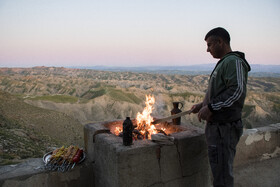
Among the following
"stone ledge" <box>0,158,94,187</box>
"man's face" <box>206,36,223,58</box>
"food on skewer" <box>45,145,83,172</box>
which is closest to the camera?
"man's face" <box>206,36,223,58</box>

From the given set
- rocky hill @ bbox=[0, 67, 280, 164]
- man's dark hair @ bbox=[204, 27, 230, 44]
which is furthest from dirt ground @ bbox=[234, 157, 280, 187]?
rocky hill @ bbox=[0, 67, 280, 164]

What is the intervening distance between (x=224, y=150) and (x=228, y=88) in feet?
2.44

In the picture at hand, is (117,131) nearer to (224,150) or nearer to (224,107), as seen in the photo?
(224,150)

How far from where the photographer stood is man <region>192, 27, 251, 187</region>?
90.7 inches

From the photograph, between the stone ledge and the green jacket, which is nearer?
the green jacket

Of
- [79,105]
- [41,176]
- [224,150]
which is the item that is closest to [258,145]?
[224,150]

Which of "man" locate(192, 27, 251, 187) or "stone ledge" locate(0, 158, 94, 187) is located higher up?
"man" locate(192, 27, 251, 187)

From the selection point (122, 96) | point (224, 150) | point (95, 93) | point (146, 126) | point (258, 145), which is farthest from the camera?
point (95, 93)

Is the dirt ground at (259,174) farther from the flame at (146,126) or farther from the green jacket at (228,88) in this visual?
the green jacket at (228,88)

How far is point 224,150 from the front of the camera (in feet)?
8.06

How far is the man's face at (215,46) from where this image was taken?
2.58m

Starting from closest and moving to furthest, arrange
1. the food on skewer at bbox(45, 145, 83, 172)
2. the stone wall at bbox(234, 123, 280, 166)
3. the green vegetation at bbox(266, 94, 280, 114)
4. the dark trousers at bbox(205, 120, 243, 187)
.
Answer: the dark trousers at bbox(205, 120, 243, 187) < the food on skewer at bbox(45, 145, 83, 172) < the stone wall at bbox(234, 123, 280, 166) < the green vegetation at bbox(266, 94, 280, 114)

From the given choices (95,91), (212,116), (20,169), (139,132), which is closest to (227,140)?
(212,116)

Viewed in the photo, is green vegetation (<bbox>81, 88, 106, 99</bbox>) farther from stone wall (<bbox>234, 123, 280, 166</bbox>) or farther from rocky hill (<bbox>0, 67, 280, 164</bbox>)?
stone wall (<bbox>234, 123, 280, 166</bbox>)
